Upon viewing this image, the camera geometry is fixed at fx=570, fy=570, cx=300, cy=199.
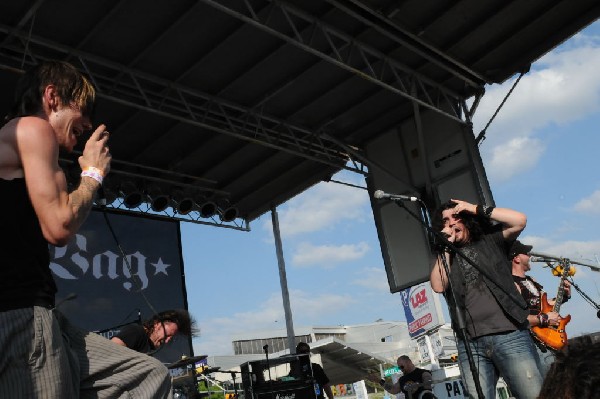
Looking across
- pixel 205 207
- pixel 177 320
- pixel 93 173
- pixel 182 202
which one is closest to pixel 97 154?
pixel 93 173

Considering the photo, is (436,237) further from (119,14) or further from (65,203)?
(119,14)

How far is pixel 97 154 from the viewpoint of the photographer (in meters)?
1.69

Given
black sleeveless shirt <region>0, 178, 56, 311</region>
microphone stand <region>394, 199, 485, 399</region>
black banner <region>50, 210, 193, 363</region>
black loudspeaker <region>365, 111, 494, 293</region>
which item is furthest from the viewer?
black loudspeaker <region>365, 111, 494, 293</region>

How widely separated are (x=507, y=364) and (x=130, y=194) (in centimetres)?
793

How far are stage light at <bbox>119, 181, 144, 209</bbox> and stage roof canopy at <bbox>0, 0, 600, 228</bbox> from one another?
113mm

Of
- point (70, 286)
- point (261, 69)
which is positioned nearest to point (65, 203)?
point (261, 69)

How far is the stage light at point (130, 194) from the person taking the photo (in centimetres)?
983

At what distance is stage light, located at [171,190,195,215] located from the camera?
10.5m

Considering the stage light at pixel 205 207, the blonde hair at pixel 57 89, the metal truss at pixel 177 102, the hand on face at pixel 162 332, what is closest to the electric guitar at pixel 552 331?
the hand on face at pixel 162 332

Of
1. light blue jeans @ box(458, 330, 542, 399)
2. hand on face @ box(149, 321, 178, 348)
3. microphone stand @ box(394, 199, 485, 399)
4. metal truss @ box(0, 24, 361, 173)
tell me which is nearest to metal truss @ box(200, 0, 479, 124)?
metal truss @ box(0, 24, 361, 173)

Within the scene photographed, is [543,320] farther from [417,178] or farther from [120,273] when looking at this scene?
[120,273]

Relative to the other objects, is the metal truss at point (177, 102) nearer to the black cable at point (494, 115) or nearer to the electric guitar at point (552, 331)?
the black cable at point (494, 115)

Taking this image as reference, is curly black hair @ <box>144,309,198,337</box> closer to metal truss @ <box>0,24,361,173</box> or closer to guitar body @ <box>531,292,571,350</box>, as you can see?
guitar body @ <box>531,292,571,350</box>

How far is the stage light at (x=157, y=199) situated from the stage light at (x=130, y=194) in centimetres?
24
